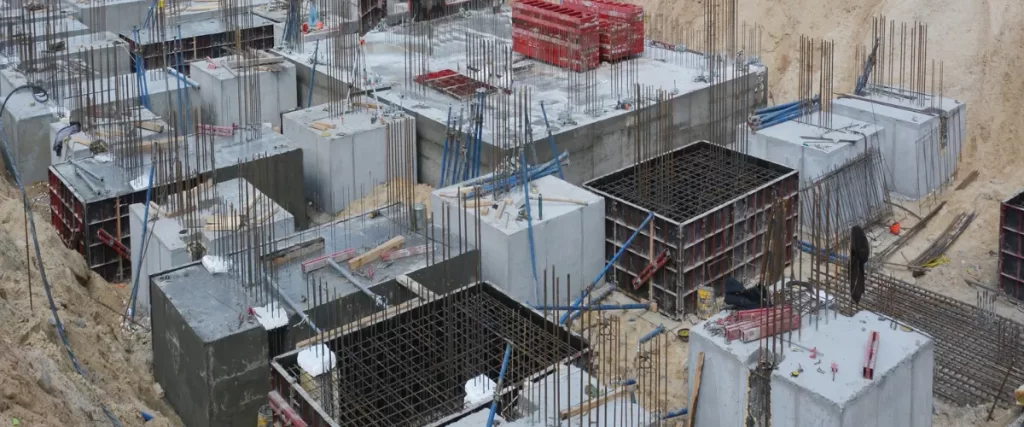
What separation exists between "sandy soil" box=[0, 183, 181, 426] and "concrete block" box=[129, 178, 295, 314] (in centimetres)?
77

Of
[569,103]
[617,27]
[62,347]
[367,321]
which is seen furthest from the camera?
[617,27]

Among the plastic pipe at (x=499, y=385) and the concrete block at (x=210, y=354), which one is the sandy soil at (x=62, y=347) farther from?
the plastic pipe at (x=499, y=385)

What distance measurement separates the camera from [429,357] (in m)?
14.2

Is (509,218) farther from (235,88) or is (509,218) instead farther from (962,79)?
(962,79)

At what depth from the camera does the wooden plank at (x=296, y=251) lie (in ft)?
53.0

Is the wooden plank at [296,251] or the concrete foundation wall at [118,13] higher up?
the concrete foundation wall at [118,13]

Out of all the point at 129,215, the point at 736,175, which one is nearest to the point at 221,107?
the point at 129,215

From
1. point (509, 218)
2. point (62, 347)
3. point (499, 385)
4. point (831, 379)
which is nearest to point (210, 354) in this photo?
point (62, 347)

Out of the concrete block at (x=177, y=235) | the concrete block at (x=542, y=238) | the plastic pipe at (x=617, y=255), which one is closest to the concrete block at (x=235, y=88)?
the concrete block at (x=177, y=235)

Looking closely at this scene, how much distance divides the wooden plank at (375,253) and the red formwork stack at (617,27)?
936 cm

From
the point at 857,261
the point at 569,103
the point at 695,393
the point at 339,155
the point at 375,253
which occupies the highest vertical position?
the point at 569,103

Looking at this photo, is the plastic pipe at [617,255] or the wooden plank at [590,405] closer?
the wooden plank at [590,405]

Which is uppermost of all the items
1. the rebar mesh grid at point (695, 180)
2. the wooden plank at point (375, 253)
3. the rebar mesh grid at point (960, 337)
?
the rebar mesh grid at point (695, 180)

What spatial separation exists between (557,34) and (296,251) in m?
9.86
